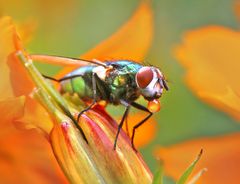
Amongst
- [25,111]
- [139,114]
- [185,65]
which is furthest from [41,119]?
[185,65]

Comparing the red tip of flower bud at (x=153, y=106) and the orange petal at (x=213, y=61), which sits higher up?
the red tip of flower bud at (x=153, y=106)

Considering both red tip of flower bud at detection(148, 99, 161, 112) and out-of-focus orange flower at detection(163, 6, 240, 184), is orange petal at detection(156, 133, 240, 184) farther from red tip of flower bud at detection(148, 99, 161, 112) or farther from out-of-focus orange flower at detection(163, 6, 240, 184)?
red tip of flower bud at detection(148, 99, 161, 112)

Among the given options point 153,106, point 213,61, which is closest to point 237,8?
point 213,61

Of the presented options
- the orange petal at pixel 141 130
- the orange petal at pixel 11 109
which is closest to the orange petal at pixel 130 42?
the orange petal at pixel 141 130

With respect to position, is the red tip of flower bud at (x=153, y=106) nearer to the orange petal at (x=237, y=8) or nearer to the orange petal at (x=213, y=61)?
the orange petal at (x=213, y=61)

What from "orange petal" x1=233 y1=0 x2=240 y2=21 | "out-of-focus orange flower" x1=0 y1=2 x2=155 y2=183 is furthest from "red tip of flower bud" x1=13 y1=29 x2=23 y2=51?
"orange petal" x1=233 y1=0 x2=240 y2=21

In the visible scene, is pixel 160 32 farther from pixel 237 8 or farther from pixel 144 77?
pixel 144 77
